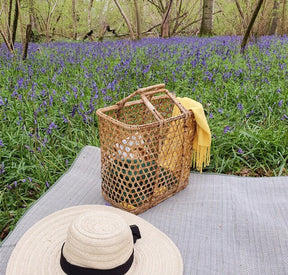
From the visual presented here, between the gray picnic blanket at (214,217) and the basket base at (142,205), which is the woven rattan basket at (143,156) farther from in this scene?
the gray picnic blanket at (214,217)

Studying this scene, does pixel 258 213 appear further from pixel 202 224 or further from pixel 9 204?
pixel 9 204

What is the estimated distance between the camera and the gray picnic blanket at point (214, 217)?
1541 millimetres

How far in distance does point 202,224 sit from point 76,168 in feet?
3.41

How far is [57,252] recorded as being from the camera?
126 centimetres

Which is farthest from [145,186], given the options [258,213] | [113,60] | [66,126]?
[113,60]

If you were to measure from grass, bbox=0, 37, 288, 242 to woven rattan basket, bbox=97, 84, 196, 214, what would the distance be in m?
0.57

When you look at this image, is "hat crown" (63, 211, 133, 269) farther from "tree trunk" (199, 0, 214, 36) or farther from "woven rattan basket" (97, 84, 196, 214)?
"tree trunk" (199, 0, 214, 36)

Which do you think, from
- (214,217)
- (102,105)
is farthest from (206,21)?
(214,217)

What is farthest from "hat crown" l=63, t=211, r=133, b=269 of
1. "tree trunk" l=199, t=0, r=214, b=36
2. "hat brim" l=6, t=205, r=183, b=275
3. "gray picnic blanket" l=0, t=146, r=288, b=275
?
"tree trunk" l=199, t=0, r=214, b=36

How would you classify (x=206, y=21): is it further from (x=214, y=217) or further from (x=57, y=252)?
(x=57, y=252)

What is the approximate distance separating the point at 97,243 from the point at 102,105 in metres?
2.11

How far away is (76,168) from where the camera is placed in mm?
2322

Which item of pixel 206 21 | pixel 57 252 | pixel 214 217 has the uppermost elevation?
pixel 206 21

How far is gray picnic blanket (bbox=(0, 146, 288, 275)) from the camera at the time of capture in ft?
5.06
